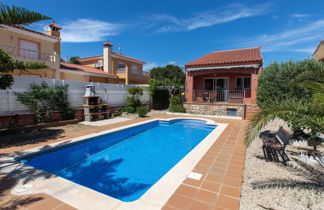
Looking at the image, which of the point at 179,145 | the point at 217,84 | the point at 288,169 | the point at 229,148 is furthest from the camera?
the point at 217,84

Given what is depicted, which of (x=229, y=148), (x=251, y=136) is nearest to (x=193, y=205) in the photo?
(x=251, y=136)

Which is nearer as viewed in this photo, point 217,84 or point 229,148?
point 229,148

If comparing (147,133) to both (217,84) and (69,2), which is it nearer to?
(69,2)

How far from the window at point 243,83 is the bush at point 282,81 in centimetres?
855

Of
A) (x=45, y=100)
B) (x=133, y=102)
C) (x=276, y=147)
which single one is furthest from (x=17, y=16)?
(x=133, y=102)

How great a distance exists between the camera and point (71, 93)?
1191 cm

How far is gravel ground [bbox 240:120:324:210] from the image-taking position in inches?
115

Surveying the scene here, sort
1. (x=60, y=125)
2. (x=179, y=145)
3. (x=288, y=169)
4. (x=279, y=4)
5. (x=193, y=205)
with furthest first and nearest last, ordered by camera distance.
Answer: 1. (x=279, y=4)
2. (x=60, y=125)
3. (x=179, y=145)
4. (x=288, y=169)
5. (x=193, y=205)

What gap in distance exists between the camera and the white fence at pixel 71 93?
8.64 meters

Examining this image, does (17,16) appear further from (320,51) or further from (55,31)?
(320,51)

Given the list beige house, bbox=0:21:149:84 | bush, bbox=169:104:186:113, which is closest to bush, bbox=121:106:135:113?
bush, bbox=169:104:186:113

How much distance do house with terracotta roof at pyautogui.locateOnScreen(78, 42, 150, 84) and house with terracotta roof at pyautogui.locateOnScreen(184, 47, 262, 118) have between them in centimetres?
1285

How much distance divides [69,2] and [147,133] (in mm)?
11130

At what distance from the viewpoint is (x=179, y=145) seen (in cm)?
823
